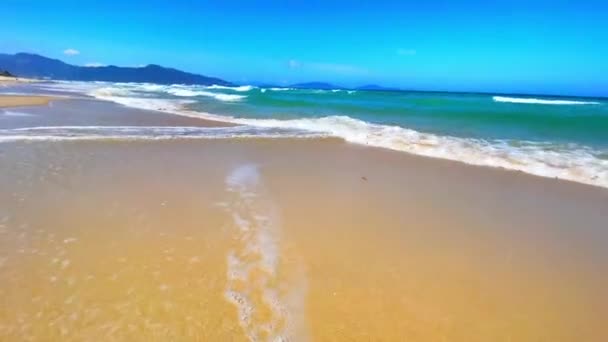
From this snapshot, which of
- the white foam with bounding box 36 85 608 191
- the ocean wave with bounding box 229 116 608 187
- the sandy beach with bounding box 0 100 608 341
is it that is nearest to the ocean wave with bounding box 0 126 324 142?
the white foam with bounding box 36 85 608 191

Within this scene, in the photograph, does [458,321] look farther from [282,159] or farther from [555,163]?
[555,163]

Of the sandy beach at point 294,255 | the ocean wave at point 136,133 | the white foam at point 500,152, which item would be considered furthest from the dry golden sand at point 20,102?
the white foam at point 500,152

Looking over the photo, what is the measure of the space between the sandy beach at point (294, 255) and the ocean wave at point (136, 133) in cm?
303

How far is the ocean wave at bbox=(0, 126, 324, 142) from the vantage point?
33.4 feet

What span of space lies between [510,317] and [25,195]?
20.0ft

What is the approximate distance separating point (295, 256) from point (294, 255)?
0.02 m

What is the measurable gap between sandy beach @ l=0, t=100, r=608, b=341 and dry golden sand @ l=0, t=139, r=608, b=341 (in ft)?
0.06

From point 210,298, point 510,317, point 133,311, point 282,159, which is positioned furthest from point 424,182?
point 133,311

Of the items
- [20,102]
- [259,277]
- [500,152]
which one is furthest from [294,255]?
[20,102]

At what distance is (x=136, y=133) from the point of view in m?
11.4

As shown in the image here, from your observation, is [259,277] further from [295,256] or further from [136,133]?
[136,133]

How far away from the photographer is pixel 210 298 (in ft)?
10.2

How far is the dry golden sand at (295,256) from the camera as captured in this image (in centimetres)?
288

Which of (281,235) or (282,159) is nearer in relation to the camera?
(281,235)
